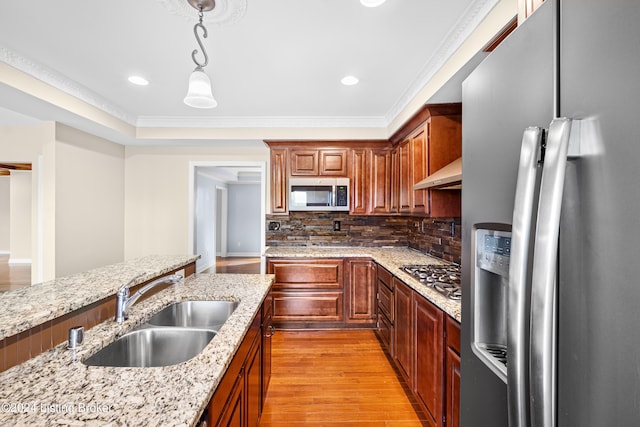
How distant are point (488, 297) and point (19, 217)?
10393 mm

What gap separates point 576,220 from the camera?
478 mm

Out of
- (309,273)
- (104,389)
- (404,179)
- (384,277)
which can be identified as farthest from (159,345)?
(404,179)

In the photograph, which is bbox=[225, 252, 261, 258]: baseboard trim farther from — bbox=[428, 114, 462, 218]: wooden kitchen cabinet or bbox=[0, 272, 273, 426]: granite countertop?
bbox=[0, 272, 273, 426]: granite countertop

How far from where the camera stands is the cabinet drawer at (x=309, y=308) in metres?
3.64

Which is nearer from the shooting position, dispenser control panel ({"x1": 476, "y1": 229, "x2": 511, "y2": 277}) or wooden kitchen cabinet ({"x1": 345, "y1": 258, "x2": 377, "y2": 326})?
dispenser control panel ({"x1": 476, "y1": 229, "x2": 511, "y2": 277})

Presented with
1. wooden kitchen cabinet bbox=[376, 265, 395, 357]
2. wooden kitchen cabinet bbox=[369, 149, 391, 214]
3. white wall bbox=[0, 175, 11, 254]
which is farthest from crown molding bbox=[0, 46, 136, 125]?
white wall bbox=[0, 175, 11, 254]

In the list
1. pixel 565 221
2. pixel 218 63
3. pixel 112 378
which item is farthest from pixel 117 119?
pixel 565 221

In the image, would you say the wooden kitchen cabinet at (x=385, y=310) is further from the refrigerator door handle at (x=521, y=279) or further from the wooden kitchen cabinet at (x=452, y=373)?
the refrigerator door handle at (x=521, y=279)

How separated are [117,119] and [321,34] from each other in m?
2.81

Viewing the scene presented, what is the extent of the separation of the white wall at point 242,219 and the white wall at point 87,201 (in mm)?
4779

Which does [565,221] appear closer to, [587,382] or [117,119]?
[587,382]

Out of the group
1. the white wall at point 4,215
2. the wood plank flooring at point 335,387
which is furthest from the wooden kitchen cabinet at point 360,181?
the white wall at point 4,215

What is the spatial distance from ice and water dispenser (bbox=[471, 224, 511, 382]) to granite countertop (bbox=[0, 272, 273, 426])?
30.1 inches

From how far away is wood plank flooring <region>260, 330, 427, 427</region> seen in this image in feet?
6.98
